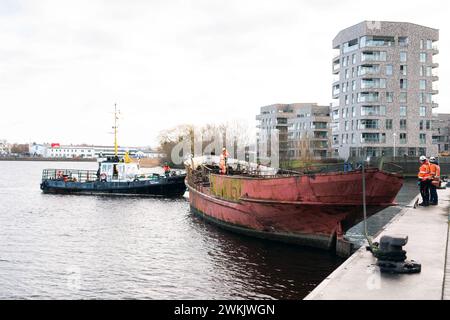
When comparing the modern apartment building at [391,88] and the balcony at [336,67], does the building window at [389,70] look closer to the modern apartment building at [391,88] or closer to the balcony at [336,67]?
the modern apartment building at [391,88]

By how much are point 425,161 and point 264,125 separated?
10275cm

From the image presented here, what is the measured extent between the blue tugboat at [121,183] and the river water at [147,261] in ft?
51.5

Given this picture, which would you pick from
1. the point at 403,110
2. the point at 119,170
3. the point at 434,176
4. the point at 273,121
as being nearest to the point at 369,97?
the point at 403,110

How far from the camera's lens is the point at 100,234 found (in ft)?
80.0

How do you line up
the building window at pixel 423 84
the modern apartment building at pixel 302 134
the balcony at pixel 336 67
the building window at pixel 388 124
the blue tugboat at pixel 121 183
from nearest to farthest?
the blue tugboat at pixel 121 183, the building window at pixel 388 124, the building window at pixel 423 84, the balcony at pixel 336 67, the modern apartment building at pixel 302 134

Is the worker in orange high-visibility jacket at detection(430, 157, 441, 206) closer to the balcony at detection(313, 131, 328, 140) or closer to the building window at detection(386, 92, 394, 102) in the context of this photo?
the building window at detection(386, 92, 394, 102)

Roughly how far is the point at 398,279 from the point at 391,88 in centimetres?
7133

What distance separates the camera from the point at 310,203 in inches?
696

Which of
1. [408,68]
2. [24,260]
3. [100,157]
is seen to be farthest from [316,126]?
[24,260]

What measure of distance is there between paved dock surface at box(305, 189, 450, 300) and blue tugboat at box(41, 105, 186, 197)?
32.3m

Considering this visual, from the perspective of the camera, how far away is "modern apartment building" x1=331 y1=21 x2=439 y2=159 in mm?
75688

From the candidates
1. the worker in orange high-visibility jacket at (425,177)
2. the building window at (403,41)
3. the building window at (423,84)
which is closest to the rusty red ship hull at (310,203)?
the worker in orange high-visibility jacket at (425,177)

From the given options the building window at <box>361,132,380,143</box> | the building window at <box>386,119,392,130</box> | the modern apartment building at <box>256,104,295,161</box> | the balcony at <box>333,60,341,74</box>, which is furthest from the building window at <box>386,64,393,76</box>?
the modern apartment building at <box>256,104,295,161</box>

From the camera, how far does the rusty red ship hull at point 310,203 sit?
1717 cm
